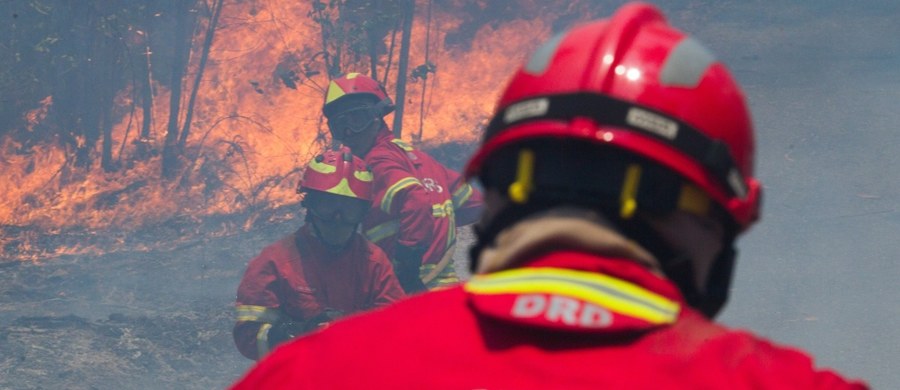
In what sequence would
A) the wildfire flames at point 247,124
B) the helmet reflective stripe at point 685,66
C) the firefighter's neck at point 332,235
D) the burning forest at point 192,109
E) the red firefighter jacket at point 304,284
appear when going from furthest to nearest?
the wildfire flames at point 247,124, the burning forest at point 192,109, the firefighter's neck at point 332,235, the red firefighter jacket at point 304,284, the helmet reflective stripe at point 685,66

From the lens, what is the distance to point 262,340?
5367 millimetres

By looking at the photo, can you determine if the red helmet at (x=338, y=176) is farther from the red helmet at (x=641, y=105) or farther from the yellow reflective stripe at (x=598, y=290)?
the yellow reflective stripe at (x=598, y=290)

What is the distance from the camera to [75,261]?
11.5 metres

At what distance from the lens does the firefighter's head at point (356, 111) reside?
6.96m

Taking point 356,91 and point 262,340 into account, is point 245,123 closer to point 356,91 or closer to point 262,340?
point 356,91

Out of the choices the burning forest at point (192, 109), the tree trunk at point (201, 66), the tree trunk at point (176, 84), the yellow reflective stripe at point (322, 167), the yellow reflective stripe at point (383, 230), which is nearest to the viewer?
the yellow reflective stripe at point (322, 167)

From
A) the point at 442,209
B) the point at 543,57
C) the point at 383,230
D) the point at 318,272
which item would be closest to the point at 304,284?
the point at 318,272

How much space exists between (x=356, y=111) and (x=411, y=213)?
36.9 inches

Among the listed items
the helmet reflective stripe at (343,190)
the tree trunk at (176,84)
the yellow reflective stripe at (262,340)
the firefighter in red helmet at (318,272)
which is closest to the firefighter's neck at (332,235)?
the firefighter in red helmet at (318,272)

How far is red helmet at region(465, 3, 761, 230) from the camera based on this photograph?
3.35 feet

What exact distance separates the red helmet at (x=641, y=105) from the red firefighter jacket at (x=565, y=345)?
0.41 ft

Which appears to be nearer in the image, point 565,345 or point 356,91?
point 565,345

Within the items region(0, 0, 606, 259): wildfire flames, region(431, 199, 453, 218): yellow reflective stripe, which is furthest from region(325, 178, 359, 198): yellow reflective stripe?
region(0, 0, 606, 259): wildfire flames

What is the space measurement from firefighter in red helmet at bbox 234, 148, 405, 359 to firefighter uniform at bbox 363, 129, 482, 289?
48cm
